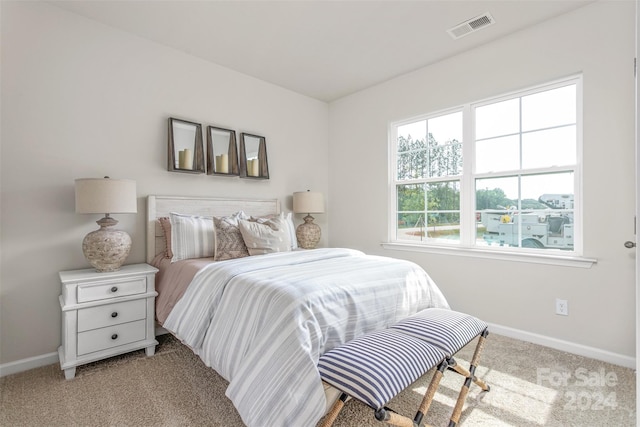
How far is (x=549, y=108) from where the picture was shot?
2635 millimetres

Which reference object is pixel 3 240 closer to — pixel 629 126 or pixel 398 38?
pixel 398 38

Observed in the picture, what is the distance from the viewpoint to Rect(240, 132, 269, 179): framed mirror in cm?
343

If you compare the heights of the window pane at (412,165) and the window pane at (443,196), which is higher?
the window pane at (412,165)

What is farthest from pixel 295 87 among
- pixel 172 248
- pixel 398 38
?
pixel 172 248

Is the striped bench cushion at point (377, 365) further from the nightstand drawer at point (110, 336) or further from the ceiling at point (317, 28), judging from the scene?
the ceiling at point (317, 28)

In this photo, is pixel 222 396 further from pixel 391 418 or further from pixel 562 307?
pixel 562 307

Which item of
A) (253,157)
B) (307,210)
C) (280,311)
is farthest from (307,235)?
(280,311)

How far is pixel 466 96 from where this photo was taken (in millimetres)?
3029

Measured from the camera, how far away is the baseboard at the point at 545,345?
2171 mm

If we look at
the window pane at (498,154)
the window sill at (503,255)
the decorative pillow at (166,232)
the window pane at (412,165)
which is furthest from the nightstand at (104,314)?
the window pane at (498,154)

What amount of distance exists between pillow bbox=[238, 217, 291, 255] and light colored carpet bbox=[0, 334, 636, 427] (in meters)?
0.94

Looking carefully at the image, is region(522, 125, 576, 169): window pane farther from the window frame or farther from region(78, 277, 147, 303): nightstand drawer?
region(78, 277, 147, 303): nightstand drawer

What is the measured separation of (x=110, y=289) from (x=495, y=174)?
3.32m

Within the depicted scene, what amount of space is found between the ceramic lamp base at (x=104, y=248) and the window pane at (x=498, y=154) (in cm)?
317
